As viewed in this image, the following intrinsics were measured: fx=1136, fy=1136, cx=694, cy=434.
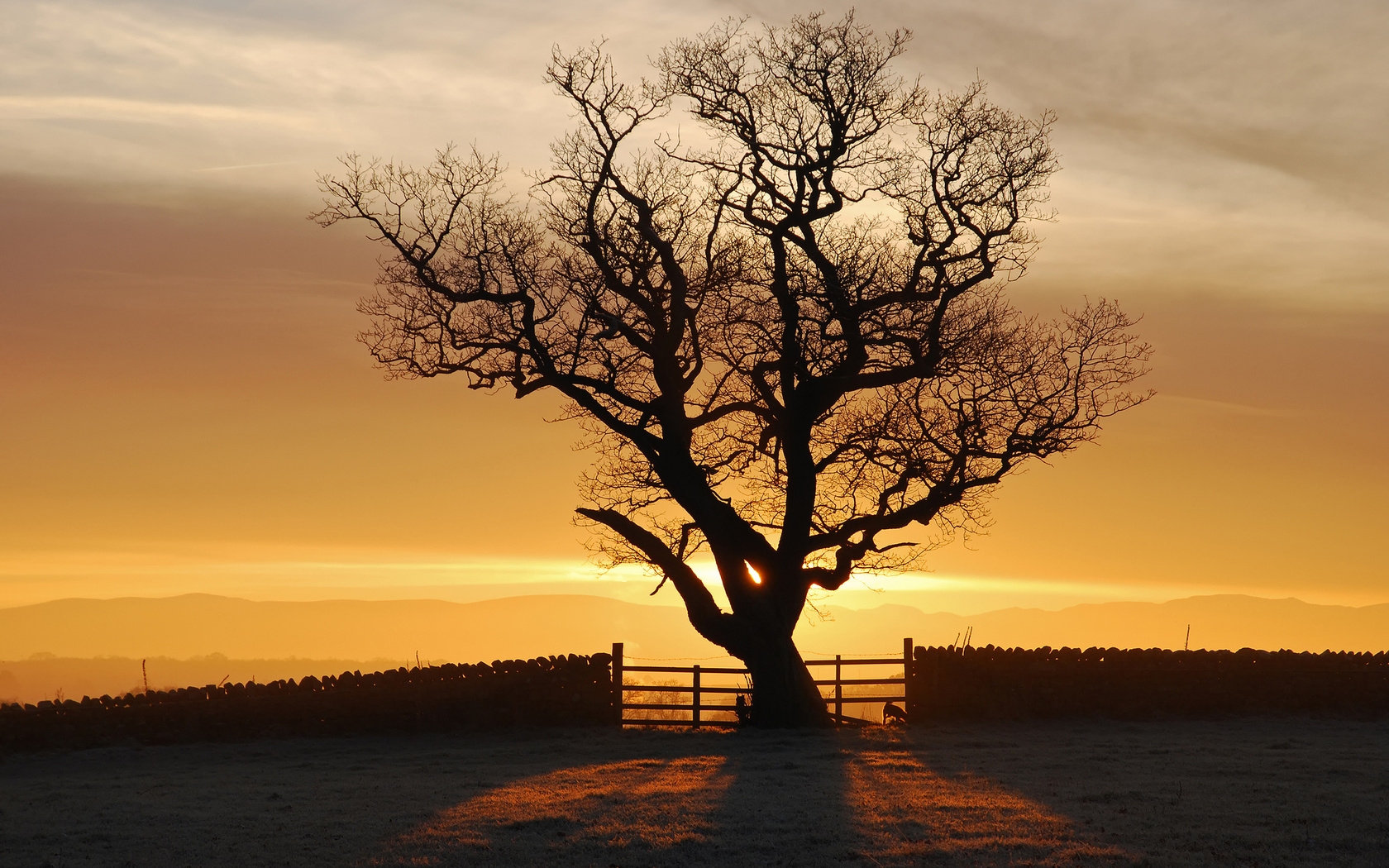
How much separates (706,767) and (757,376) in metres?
7.63

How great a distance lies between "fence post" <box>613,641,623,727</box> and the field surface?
106cm

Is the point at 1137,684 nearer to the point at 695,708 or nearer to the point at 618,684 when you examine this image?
the point at 695,708

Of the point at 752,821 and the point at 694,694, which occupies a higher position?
the point at 694,694

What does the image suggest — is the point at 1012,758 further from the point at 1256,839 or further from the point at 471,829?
the point at 471,829

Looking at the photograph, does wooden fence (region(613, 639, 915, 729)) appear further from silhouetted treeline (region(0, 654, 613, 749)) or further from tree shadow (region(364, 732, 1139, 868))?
→ tree shadow (region(364, 732, 1139, 868))

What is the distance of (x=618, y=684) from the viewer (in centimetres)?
2228

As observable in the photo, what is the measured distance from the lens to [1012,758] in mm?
17750

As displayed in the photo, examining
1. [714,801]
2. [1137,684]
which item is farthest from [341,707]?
[1137,684]

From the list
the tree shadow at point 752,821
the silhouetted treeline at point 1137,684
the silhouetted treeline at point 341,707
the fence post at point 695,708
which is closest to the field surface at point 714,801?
the tree shadow at point 752,821

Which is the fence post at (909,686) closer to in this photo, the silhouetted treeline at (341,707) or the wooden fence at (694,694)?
the wooden fence at (694,694)

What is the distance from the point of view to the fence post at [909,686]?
2320cm

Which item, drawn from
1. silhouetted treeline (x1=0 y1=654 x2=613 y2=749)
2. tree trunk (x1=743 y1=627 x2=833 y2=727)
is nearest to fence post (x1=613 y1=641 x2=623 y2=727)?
silhouetted treeline (x1=0 y1=654 x2=613 y2=749)

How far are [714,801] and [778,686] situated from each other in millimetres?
7762

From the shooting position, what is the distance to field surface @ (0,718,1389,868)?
441 inches
